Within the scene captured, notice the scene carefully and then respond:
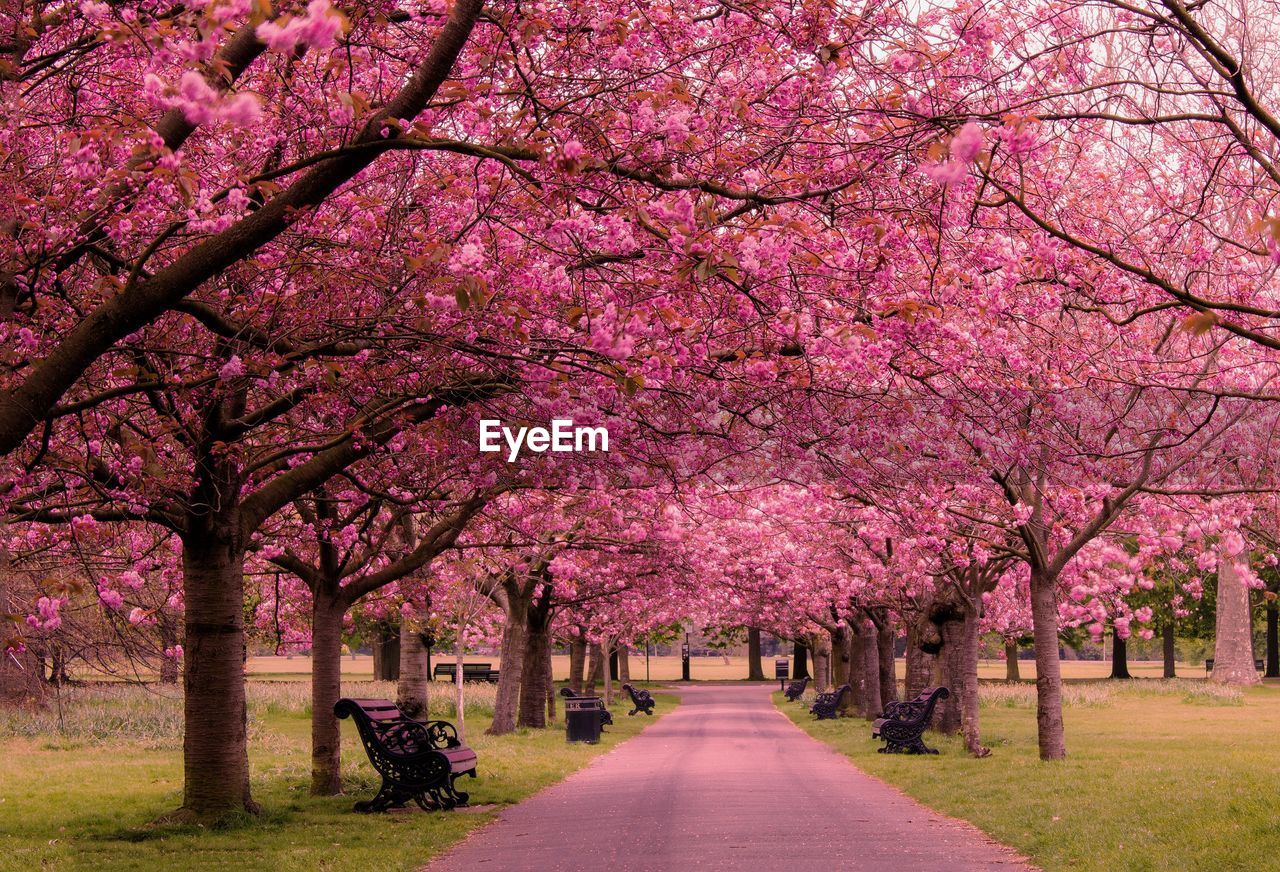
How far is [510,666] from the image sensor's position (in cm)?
2575

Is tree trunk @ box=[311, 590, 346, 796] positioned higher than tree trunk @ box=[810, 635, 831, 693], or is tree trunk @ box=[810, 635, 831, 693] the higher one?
tree trunk @ box=[311, 590, 346, 796]

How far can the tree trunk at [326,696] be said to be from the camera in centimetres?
1428

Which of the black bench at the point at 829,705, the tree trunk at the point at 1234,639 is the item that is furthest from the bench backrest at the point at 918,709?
the tree trunk at the point at 1234,639

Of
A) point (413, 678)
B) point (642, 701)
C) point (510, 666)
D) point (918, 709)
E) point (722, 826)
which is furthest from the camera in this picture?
point (642, 701)

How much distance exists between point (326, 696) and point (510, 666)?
1144 centimetres

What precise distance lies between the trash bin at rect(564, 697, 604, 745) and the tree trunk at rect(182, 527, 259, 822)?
12950 mm

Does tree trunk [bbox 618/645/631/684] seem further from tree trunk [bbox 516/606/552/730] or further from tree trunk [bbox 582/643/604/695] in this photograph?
tree trunk [bbox 516/606/552/730]

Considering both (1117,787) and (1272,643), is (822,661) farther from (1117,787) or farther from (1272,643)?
(1117,787)

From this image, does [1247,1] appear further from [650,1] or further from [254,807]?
[254,807]

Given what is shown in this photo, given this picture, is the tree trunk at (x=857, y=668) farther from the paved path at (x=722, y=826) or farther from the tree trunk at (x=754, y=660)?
the tree trunk at (x=754, y=660)

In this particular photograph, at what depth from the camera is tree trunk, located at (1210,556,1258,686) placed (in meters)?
47.2

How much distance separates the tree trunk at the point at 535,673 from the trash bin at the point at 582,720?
389 centimetres

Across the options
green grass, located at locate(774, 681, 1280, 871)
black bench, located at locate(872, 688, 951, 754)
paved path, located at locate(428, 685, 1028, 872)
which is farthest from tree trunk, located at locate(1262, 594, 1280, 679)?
paved path, located at locate(428, 685, 1028, 872)

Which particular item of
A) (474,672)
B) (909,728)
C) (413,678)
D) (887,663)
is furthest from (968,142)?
(474,672)
